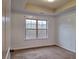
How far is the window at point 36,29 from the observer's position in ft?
18.6

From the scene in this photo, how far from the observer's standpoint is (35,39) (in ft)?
19.1

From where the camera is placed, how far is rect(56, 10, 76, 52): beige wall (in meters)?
4.64

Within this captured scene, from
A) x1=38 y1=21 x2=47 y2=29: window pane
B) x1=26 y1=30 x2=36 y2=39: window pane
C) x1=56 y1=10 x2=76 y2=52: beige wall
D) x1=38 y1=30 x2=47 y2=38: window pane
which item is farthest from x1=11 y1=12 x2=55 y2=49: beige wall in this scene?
x1=56 y1=10 x2=76 y2=52: beige wall

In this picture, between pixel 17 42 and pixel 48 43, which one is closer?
pixel 17 42

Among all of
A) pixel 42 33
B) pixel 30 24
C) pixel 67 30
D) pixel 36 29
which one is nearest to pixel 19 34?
pixel 30 24

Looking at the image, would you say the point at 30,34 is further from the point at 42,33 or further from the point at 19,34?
the point at 42,33

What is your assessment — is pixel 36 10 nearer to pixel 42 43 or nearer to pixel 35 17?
pixel 35 17

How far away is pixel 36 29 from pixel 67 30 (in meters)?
2.07

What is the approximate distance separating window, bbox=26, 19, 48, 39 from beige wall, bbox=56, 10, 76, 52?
40.6 inches

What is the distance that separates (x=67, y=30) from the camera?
17.1ft

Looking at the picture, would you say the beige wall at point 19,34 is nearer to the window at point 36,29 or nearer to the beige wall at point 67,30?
the window at point 36,29

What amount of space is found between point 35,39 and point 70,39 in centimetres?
228

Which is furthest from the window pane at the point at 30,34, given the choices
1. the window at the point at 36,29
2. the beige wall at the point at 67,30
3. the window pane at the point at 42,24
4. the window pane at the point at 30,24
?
the beige wall at the point at 67,30

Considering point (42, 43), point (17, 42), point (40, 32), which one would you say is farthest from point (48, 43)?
point (17, 42)
